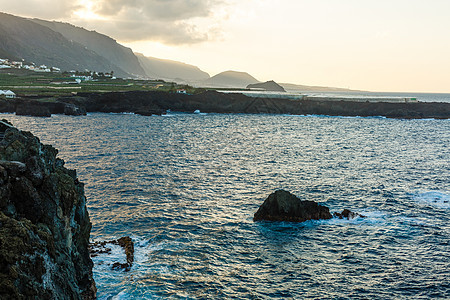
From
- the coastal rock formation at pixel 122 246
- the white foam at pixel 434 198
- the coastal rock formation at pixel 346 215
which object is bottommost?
the coastal rock formation at pixel 122 246

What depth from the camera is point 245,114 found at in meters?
164

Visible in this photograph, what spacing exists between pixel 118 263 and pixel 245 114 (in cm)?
14410

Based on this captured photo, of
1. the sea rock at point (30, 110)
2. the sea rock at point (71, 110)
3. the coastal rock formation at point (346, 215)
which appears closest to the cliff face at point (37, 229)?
the coastal rock formation at point (346, 215)

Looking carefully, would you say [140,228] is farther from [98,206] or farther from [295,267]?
[295,267]

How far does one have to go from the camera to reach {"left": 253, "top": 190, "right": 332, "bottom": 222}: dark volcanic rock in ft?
106

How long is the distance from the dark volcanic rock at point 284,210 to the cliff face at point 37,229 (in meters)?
16.9

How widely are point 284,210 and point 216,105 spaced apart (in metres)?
134

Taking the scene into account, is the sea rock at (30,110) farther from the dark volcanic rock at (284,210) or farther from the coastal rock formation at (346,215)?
the coastal rock formation at (346,215)

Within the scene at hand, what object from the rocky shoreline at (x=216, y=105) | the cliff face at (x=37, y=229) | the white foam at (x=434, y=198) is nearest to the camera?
the cliff face at (x=37, y=229)

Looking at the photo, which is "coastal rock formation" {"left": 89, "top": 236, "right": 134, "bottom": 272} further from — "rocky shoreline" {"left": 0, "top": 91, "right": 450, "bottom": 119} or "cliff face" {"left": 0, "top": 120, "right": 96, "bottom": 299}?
"rocky shoreline" {"left": 0, "top": 91, "right": 450, "bottom": 119}

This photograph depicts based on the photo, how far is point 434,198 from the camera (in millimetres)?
39906

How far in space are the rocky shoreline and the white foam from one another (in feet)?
355

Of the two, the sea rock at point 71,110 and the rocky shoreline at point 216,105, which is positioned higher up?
the rocky shoreline at point 216,105

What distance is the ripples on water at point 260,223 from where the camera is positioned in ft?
71.1
